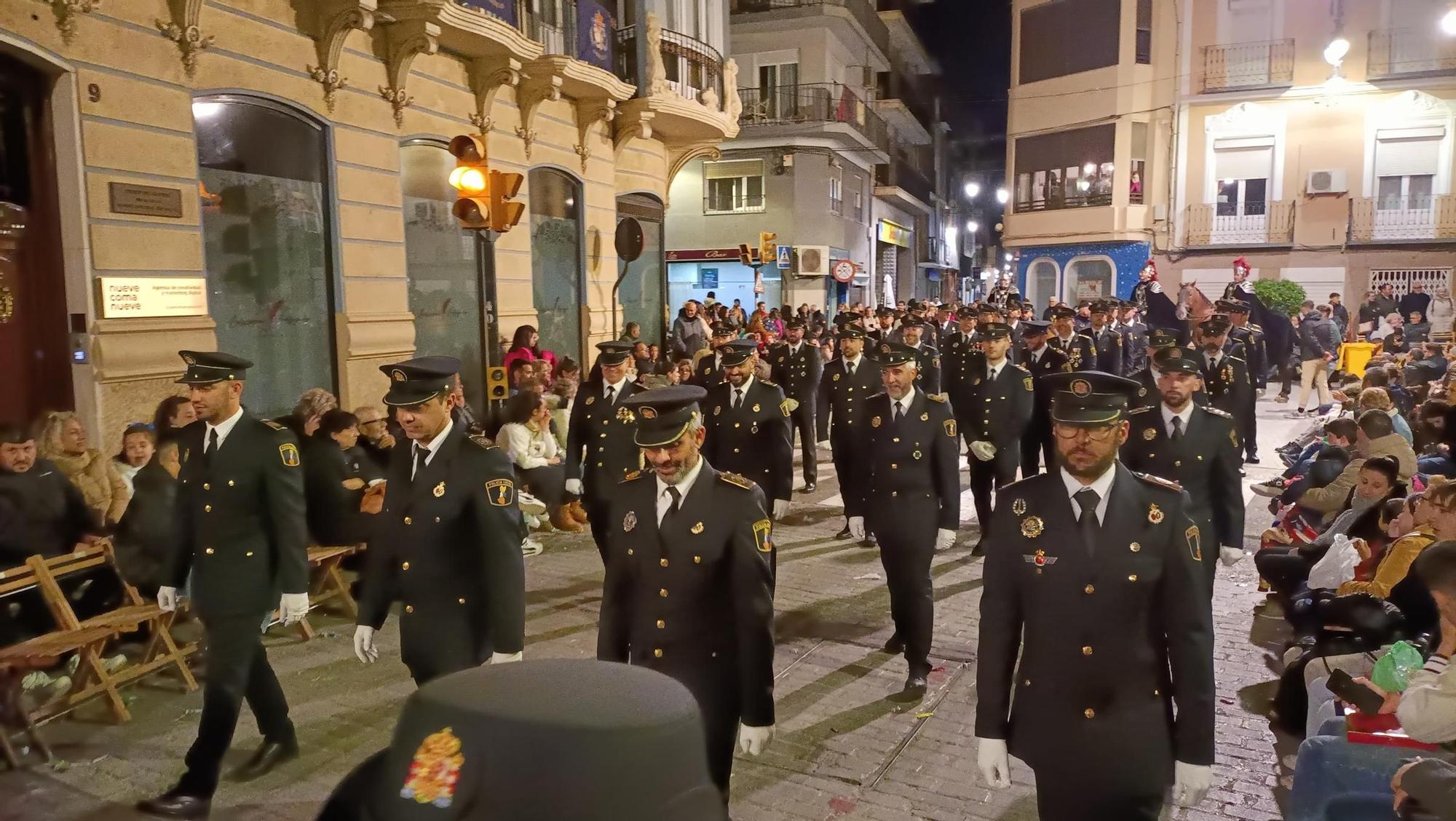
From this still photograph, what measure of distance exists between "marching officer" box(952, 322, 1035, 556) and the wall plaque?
7788mm

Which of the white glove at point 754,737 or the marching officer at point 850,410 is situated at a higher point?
the marching officer at point 850,410

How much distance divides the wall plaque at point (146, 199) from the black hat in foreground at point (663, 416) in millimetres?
6922

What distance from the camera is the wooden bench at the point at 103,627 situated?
19.2ft

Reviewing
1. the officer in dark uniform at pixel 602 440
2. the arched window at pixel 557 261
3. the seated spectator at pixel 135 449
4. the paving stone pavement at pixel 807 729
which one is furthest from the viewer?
the arched window at pixel 557 261

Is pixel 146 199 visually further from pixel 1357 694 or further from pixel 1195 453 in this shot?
pixel 1357 694

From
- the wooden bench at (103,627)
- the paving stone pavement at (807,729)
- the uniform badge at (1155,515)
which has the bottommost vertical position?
the paving stone pavement at (807,729)

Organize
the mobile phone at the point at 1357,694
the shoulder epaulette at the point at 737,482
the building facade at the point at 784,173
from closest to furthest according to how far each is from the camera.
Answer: the mobile phone at the point at 1357,694
the shoulder epaulette at the point at 737,482
the building facade at the point at 784,173

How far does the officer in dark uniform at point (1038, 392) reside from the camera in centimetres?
1039

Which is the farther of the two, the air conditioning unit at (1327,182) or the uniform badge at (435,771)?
the air conditioning unit at (1327,182)

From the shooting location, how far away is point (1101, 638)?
11.1 ft

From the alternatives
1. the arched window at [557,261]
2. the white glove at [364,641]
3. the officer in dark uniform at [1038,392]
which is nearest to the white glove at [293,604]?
the white glove at [364,641]

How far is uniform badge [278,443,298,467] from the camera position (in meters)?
5.11

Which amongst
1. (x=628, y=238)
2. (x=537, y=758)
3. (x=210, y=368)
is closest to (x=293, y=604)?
(x=210, y=368)

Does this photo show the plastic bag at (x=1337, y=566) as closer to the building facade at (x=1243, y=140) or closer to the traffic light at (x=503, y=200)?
the traffic light at (x=503, y=200)
